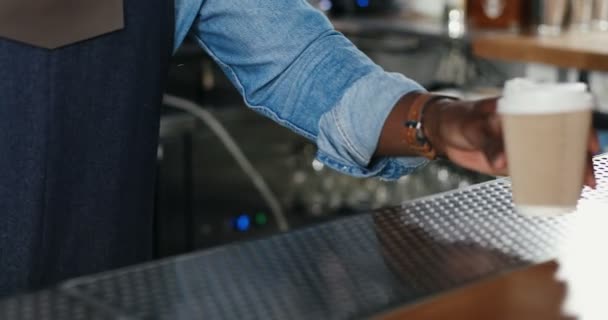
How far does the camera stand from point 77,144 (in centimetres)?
149

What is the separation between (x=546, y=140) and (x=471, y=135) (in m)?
0.20

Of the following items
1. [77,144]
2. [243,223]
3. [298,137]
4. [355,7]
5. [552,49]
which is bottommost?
[243,223]

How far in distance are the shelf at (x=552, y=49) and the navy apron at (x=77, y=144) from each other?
2106 mm

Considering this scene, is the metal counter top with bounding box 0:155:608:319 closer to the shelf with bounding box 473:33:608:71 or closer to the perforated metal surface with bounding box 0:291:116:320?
the perforated metal surface with bounding box 0:291:116:320

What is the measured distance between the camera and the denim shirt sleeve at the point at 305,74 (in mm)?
1485

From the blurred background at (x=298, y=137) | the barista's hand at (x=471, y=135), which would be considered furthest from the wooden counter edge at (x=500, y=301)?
the blurred background at (x=298, y=137)

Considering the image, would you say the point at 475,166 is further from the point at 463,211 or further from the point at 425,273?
the point at 425,273

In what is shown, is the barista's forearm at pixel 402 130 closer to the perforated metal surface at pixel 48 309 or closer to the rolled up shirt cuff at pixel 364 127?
the rolled up shirt cuff at pixel 364 127

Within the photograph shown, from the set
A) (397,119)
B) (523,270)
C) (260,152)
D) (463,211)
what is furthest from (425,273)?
(260,152)

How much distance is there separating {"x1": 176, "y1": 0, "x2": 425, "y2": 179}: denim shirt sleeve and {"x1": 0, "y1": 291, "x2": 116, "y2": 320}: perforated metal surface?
0.55 metres

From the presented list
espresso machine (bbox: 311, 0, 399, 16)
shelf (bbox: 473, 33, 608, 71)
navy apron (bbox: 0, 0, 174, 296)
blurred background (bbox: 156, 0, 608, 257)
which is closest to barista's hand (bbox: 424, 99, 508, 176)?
navy apron (bbox: 0, 0, 174, 296)

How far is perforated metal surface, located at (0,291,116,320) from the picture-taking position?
990 mm

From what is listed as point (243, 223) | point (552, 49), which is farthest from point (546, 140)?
point (243, 223)

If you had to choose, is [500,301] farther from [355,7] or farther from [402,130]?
[355,7]
